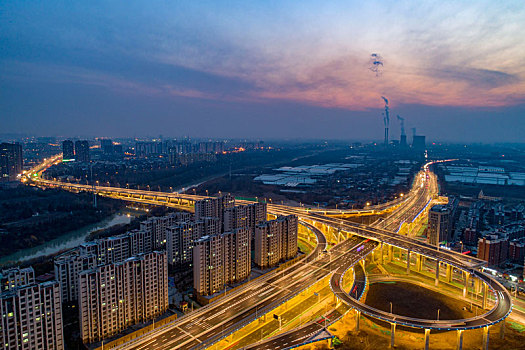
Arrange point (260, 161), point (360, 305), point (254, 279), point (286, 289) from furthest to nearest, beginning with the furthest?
point (260, 161), point (254, 279), point (286, 289), point (360, 305)

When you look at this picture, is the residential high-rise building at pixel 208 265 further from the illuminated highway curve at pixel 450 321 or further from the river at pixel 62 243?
the river at pixel 62 243

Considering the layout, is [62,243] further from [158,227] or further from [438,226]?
[438,226]

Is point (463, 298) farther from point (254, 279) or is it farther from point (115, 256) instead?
point (115, 256)

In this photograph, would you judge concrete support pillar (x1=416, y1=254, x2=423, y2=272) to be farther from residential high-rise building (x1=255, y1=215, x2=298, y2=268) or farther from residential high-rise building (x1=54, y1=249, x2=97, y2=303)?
residential high-rise building (x1=54, y1=249, x2=97, y2=303)

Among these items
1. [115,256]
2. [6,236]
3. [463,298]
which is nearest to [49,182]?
[6,236]

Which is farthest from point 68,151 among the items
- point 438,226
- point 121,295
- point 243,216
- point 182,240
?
point 438,226

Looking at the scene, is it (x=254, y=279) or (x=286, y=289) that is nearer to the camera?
(x=286, y=289)
